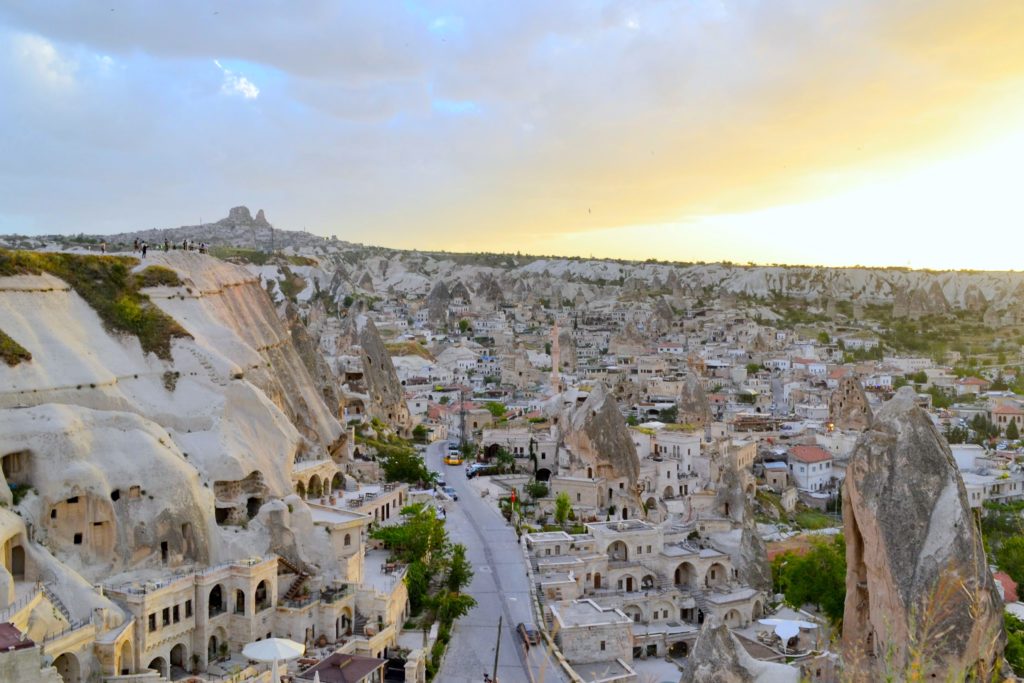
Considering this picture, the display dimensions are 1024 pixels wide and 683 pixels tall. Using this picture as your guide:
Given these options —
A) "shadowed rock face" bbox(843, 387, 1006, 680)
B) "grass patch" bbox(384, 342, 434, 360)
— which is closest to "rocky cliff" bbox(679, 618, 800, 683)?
"shadowed rock face" bbox(843, 387, 1006, 680)

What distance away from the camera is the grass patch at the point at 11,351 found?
26.5m

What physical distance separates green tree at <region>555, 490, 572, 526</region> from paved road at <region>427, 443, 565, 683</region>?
236 centimetres

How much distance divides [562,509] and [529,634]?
12.0m

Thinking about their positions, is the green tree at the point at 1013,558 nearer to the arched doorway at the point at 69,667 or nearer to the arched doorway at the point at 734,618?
the arched doorway at the point at 734,618

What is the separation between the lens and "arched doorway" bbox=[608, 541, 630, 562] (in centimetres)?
3612

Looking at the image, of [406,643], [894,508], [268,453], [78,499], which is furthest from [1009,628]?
[78,499]

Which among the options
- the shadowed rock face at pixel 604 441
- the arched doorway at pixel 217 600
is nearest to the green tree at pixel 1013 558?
the shadowed rock face at pixel 604 441

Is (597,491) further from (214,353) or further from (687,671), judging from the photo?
(687,671)

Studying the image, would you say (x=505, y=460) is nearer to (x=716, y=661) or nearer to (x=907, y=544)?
(x=716, y=661)

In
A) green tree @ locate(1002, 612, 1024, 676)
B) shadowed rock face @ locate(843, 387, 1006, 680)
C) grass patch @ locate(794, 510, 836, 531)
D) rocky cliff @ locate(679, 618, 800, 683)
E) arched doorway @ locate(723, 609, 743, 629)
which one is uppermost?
shadowed rock face @ locate(843, 387, 1006, 680)

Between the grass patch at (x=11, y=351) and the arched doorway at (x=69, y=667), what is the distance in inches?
360

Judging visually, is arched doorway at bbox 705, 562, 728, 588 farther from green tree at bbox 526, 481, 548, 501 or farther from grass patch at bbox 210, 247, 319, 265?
grass patch at bbox 210, 247, 319, 265

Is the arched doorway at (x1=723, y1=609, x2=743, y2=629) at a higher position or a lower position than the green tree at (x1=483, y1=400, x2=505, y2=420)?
lower

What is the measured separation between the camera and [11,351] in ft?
87.7
